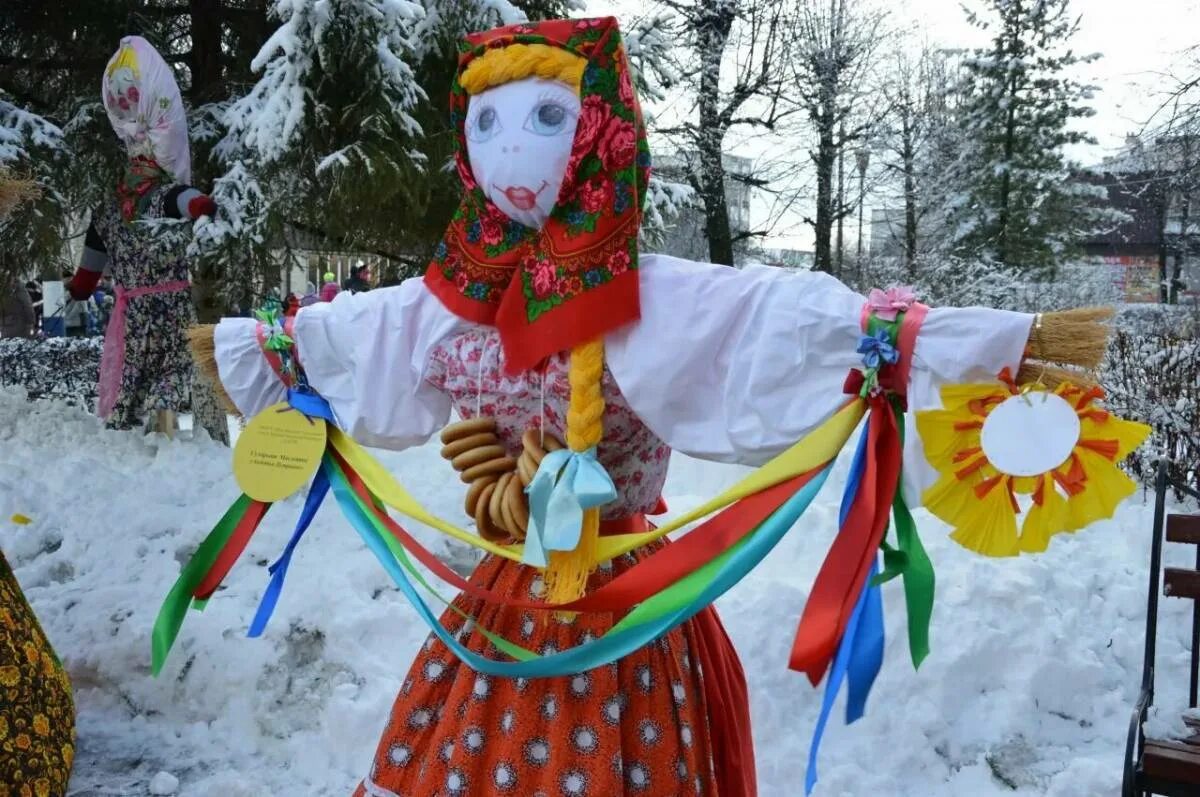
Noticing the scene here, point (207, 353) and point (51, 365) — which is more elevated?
point (207, 353)

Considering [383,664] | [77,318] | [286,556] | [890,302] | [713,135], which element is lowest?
[383,664]

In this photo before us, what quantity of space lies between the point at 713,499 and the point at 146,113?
459 cm

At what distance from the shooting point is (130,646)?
3.75m

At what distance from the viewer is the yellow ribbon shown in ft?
5.57

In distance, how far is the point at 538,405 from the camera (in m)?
1.91

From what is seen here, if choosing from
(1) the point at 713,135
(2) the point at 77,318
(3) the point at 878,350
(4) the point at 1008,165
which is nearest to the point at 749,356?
(3) the point at 878,350

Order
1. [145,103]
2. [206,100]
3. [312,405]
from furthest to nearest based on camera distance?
[206,100] < [145,103] < [312,405]

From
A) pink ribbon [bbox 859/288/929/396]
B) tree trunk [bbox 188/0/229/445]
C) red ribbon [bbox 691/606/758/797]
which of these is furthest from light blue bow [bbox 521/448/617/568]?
tree trunk [bbox 188/0/229/445]

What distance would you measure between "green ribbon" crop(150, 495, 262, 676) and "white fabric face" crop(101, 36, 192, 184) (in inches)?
143

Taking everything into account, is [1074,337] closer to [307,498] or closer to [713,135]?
[307,498]

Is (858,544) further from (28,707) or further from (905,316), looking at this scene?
(28,707)

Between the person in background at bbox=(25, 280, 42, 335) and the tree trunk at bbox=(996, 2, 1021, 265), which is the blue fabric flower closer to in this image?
the tree trunk at bbox=(996, 2, 1021, 265)

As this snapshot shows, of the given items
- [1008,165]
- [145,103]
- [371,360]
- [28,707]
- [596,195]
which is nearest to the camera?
[596,195]

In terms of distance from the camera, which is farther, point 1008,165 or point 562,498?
point 1008,165
